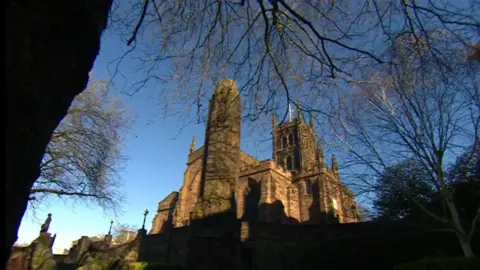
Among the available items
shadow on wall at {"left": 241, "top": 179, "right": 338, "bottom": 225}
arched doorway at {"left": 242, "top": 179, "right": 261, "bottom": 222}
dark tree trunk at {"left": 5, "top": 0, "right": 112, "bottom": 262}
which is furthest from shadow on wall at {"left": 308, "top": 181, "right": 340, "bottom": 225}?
dark tree trunk at {"left": 5, "top": 0, "right": 112, "bottom": 262}

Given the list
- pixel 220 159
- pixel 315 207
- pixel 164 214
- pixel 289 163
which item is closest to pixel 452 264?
pixel 220 159

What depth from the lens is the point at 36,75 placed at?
1.17 m

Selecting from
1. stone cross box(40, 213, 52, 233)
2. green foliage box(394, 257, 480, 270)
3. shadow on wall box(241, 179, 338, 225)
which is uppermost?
shadow on wall box(241, 179, 338, 225)

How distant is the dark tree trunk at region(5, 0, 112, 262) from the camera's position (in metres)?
1.06

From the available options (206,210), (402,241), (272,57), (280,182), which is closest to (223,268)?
(206,210)

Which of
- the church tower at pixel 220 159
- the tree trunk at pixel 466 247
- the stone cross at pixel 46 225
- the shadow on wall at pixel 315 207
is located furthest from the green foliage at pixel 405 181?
the shadow on wall at pixel 315 207

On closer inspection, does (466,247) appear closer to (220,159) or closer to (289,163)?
(220,159)

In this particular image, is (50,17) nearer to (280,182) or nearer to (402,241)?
(402,241)

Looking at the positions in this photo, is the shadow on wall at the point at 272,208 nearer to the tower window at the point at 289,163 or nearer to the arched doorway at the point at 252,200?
the arched doorway at the point at 252,200

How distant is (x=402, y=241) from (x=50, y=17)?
15.3 meters

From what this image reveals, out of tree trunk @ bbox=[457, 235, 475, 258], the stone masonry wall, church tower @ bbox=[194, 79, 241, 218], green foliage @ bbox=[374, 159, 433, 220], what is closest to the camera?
church tower @ bbox=[194, 79, 241, 218]

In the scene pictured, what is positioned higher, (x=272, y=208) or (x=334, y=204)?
(x=334, y=204)

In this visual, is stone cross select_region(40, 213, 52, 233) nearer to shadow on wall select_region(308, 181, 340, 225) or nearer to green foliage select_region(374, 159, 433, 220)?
green foliage select_region(374, 159, 433, 220)

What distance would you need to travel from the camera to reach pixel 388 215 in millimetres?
14312
